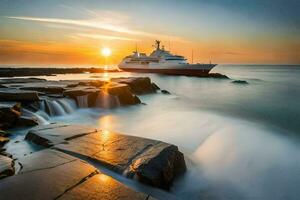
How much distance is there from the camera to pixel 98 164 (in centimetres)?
414

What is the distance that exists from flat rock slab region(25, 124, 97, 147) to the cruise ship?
56.4 meters

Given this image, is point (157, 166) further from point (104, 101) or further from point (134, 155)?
point (104, 101)

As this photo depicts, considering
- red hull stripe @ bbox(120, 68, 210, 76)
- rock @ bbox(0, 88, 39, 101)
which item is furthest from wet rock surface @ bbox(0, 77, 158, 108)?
red hull stripe @ bbox(120, 68, 210, 76)

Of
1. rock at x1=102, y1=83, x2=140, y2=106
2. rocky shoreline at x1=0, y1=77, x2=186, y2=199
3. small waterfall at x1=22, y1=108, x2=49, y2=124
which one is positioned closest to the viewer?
rocky shoreline at x1=0, y1=77, x2=186, y2=199

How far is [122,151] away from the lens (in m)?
4.63

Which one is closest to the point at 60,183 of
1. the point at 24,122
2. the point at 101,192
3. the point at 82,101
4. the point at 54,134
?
the point at 101,192

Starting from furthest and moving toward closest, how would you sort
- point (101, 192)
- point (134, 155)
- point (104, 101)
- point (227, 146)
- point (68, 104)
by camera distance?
1. point (104, 101)
2. point (68, 104)
3. point (227, 146)
4. point (134, 155)
5. point (101, 192)

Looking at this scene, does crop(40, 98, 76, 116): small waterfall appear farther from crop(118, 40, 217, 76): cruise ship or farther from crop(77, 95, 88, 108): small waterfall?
crop(118, 40, 217, 76): cruise ship

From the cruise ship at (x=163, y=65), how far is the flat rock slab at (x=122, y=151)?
5669cm

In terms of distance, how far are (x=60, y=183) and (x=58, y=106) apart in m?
8.01

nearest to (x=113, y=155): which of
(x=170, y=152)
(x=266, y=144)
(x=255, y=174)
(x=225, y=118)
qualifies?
(x=170, y=152)

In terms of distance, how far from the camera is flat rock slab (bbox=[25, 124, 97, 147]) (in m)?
5.07

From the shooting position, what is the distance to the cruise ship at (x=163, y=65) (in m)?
61.0

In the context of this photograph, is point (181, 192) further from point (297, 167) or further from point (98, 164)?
point (297, 167)
